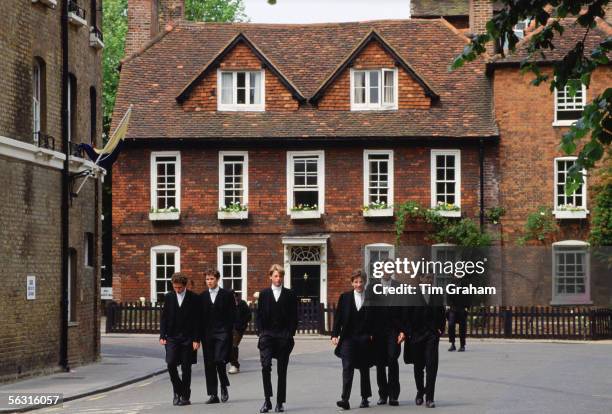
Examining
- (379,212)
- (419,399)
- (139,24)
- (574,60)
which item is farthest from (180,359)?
(139,24)

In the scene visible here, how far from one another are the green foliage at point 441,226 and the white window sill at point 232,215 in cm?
509

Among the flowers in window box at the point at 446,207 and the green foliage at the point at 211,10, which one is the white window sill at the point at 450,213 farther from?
the green foliage at the point at 211,10

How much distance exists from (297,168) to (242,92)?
332 cm

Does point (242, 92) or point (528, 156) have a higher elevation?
point (242, 92)

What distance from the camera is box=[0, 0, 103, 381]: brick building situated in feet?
82.1

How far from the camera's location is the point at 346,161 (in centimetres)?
4728

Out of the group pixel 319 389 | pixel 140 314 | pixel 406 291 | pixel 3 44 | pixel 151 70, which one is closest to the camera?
pixel 406 291

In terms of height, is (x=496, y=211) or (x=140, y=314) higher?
(x=496, y=211)

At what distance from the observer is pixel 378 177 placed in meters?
47.3

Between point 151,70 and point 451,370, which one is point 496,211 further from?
point 451,370

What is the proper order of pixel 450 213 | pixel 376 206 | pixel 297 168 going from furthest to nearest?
pixel 297 168
pixel 376 206
pixel 450 213

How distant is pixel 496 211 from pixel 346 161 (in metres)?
5.27

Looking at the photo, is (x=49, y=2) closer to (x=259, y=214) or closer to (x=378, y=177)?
(x=259, y=214)

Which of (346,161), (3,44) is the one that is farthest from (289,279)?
(3,44)
